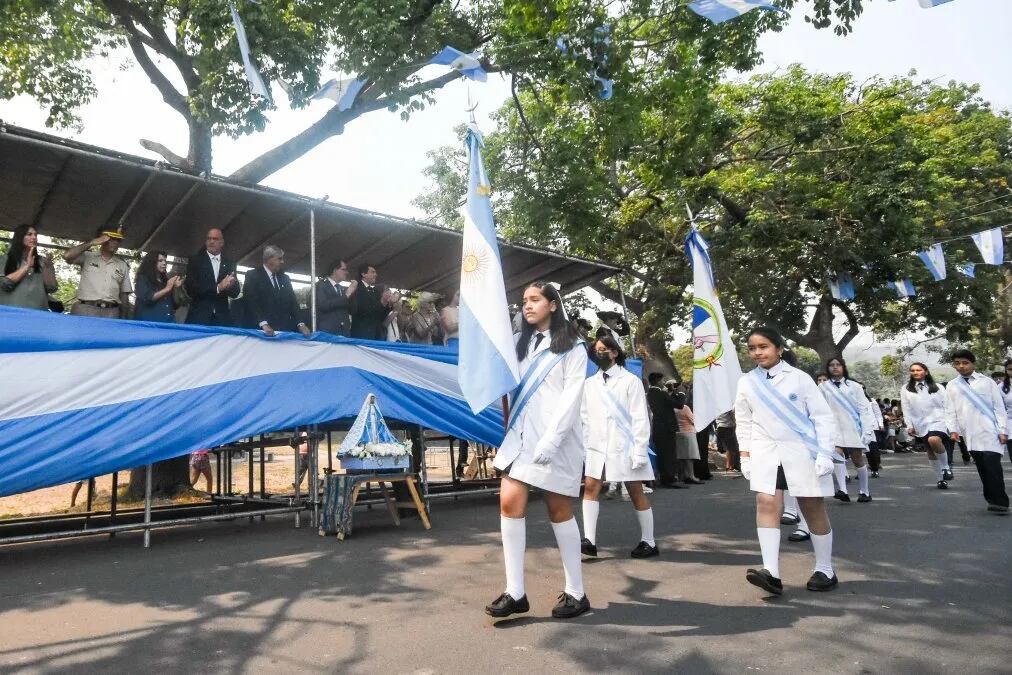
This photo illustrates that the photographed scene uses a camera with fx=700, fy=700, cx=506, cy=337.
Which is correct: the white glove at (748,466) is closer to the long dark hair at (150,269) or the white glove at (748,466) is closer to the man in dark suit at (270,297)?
the man in dark suit at (270,297)

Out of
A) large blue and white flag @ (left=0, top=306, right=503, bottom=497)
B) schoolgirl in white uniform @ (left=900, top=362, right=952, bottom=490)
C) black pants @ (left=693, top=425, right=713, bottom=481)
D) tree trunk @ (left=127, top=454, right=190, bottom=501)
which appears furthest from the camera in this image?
black pants @ (left=693, top=425, right=713, bottom=481)

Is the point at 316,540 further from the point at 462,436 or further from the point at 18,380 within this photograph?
the point at 18,380

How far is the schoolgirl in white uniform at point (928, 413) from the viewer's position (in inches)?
422

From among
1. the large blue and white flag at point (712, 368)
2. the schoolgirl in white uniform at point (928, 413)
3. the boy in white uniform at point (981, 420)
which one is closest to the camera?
the large blue and white flag at point (712, 368)

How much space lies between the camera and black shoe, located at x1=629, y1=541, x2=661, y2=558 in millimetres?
5898

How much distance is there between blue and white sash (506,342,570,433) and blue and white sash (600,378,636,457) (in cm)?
236

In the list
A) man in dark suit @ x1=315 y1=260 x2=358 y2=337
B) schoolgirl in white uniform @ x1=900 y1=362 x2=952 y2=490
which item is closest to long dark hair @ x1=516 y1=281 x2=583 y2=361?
man in dark suit @ x1=315 y1=260 x2=358 y2=337

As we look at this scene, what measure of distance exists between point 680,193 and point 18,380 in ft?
52.8

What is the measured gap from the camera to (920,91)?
936 inches

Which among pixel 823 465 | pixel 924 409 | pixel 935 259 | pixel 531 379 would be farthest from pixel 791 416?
pixel 935 259

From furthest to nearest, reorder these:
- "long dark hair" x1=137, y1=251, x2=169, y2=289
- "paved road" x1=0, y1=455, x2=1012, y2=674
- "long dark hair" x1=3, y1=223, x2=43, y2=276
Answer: "long dark hair" x1=137, y1=251, x2=169, y2=289 → "long dark hair" x1=3, y1=223, x2=43, y2=276 → "paved road" x1=0, y1=455, x2=1012, y2=674

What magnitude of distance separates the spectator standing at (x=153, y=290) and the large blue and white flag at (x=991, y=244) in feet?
59.6

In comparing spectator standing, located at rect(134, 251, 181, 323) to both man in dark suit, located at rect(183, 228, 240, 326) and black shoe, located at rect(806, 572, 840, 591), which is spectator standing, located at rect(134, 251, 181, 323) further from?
black shoe, located at rect(806, 572, 840, 591)

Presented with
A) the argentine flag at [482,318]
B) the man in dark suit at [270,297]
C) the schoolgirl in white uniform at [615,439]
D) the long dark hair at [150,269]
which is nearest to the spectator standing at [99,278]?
Answer: the long dark hair at [150,269]
